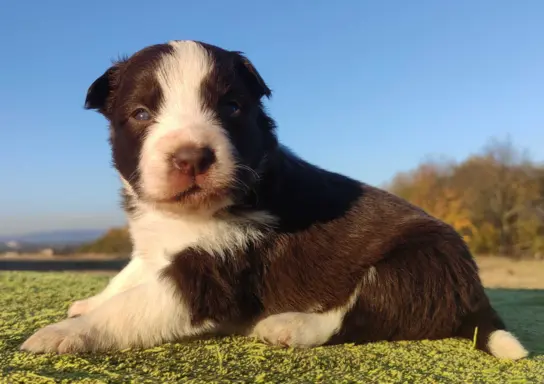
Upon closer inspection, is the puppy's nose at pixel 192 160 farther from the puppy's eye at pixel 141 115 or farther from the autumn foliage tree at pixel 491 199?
the autumn foliage tree at pixel 491 199

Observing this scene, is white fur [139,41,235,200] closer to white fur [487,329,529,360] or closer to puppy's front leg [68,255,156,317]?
puppy's front leg [68,255,156,317]

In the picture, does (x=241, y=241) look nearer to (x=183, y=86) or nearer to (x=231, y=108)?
(x=231, y=108)

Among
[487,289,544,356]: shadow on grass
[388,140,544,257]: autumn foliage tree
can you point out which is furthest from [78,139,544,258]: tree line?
[487,289,544,356]: shadow on grass

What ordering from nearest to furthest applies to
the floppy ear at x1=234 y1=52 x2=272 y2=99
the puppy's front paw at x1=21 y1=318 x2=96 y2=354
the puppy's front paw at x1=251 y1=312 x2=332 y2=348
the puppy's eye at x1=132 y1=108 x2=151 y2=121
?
the puppy's front paw at x1=21 y1=318 x2=96 y2=354
the puppy's front paw at x1=251 y1=312 x2=332 y2=348
the puppy's eye at x1=132 y1=108 x2=151 y2=121
the floppy ear at x1=234 y1=52 x2=272 y2=99

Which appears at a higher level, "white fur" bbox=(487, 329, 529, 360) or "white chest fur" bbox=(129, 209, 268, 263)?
"white chest fur" bbox=(129, 209, 268, 263)

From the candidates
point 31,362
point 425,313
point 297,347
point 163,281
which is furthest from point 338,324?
point 31,362

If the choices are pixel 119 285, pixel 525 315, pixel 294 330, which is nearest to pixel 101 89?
pixel 119 285

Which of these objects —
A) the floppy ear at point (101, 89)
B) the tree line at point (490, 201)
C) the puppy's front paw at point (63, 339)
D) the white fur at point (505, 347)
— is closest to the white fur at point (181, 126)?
the floppy ear at point (101, 89)

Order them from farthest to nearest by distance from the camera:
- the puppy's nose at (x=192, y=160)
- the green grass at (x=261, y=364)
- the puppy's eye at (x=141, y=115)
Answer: the puppy's eye at (x=141, y=115) → the puppy's nose at (x=192, y=160) → the green grass at (x=261, y=364)
